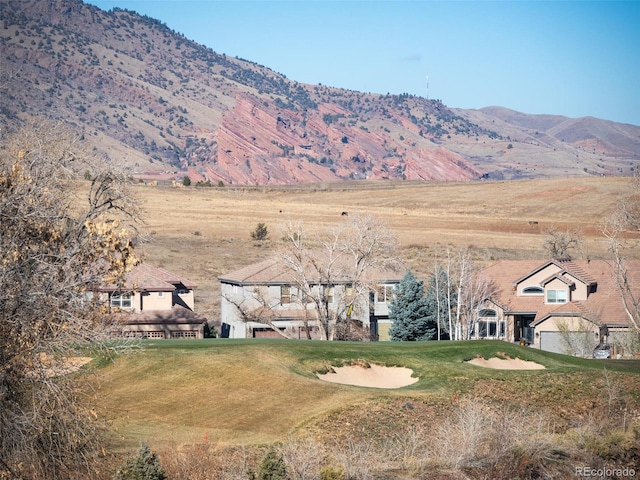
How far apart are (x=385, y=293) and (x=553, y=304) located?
1013 cm

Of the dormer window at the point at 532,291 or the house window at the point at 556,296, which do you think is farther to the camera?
the dormer window at the point at 532,291

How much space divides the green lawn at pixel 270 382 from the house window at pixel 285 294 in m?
18.3

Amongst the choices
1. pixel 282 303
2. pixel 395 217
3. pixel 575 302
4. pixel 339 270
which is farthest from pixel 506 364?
pixel 395 217

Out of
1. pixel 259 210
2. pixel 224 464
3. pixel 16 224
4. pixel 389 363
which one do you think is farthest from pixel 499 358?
pixel 259 210

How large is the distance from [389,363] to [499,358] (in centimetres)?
542

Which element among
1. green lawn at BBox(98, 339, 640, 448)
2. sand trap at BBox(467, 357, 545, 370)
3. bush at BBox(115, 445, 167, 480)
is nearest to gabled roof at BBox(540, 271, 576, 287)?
green lawn at BBox(98, 339, 640, 448)

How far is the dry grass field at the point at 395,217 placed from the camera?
8181 centimetres

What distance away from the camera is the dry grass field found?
81.8 meters

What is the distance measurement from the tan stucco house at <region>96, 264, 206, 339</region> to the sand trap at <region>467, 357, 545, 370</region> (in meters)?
18.7

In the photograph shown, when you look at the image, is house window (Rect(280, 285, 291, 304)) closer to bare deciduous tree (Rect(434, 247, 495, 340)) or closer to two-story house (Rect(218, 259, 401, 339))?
two-story house (Rect(218, 259, 401, 339))

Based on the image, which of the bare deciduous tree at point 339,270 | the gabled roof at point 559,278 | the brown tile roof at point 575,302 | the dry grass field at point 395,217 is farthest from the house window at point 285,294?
the gabled roof at point 559,278

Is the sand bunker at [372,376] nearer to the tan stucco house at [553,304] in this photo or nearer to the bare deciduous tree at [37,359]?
the bare deciduous tree at [37,359]

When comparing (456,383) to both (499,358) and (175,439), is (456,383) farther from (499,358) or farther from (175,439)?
(175,439)

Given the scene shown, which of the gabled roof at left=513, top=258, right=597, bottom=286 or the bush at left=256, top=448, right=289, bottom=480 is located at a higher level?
the gabled roof at left=513, top=258, right=597, bottom=286
